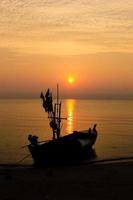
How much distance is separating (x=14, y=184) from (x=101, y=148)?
35.8 m

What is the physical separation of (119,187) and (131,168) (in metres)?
9.12

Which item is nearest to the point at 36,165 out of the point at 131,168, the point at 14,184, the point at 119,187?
the point at 131,168

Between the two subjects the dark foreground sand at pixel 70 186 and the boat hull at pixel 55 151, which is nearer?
the dark foreground sand at pixel 70 186

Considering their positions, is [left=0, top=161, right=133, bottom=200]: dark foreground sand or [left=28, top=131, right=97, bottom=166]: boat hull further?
[left=28, top=131, right=97, bottom=166]: boat hull

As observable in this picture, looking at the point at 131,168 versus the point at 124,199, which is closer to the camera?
the point at 124,199

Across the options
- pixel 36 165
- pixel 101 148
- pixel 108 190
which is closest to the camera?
pixel 108 190

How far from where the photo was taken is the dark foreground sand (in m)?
20.8

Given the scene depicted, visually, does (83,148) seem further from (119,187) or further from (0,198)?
(0,198)

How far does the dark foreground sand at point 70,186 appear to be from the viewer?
20.8 meters

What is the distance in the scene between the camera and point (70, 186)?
23.6 meters

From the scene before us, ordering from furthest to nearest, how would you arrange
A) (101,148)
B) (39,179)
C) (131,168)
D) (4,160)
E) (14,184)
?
(101,148) < (4,160) < (131,168) < (39,179) < (14,184)

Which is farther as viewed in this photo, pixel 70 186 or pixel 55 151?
pixel 55 151

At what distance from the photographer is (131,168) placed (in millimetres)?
31656

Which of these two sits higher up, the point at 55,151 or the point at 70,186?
the point at 55,151
